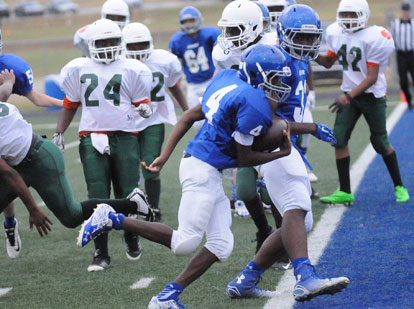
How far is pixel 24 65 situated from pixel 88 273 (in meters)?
1.47

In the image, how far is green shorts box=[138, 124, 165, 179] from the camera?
6.61 m

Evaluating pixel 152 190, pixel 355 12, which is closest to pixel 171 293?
pixel 152 190

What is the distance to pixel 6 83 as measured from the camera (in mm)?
5125

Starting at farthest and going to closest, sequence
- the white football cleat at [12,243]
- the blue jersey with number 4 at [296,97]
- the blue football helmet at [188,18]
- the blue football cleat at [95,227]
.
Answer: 1. the blue football helmet at [188,18]
2. the white football cleat at [12,243]
3. the blue jersey with number 4 at [296,97]
4. the blue football cleat at [95,227]

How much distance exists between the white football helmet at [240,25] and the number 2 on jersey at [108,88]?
937 mm

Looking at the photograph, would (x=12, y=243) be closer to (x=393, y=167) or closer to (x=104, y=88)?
(x=104, y=88)

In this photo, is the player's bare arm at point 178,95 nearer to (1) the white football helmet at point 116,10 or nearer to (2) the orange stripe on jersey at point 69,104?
(1) the white football helmet at point 116,10

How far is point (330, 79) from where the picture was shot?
17.1 metres

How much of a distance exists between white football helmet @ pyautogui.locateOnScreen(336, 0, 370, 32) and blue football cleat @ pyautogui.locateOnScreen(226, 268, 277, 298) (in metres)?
2.98

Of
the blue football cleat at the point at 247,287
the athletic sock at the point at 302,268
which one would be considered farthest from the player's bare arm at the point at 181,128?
the athletic sock at the point at 302,268

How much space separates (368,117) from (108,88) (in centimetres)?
250

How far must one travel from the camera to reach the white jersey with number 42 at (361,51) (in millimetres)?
6742

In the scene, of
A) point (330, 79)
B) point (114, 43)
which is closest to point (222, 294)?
point (114, 43)

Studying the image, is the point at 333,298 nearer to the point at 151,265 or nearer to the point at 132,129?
the point at 151,265
